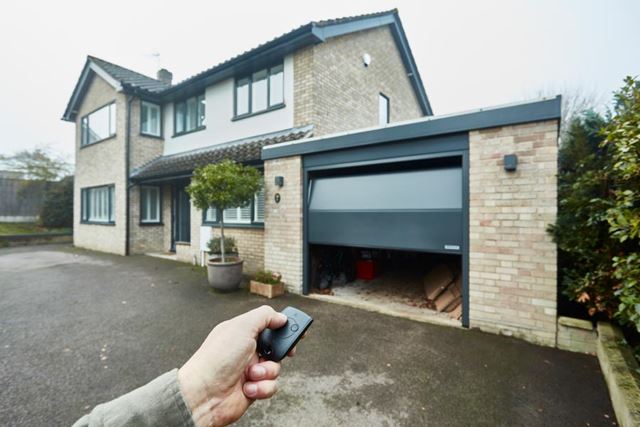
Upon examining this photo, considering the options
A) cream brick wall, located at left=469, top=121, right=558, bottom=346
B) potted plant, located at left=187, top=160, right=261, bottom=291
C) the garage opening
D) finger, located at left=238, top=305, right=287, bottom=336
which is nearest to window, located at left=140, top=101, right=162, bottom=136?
potted plant, located at left=187, top=160, right=261, bottom=291

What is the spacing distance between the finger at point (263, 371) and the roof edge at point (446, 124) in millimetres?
4031

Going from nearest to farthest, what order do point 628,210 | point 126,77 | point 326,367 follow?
point 628,210 < point 326,367 < point 126,77

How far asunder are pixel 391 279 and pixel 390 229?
8.12ft

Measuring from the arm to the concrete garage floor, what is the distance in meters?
1.51

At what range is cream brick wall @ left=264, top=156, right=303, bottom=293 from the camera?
5.68m

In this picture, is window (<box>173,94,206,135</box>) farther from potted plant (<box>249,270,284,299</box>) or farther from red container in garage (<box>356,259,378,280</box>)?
red container in garage (<box>356,259,378,280</box>)

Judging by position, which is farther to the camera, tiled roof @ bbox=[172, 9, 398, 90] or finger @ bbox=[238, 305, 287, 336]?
tiled roof @ bbox=[172, 9, 398, 90]

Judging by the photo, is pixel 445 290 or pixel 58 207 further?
pixel 58 207

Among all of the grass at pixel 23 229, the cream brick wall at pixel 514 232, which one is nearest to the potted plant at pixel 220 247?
the cream brick wall at pixel 514 232

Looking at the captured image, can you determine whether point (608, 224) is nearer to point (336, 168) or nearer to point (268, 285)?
point (336, 168)

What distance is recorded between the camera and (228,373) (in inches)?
41.8

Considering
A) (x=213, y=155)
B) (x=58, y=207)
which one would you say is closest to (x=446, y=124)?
(x=213, y=155)

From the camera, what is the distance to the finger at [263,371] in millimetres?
1140

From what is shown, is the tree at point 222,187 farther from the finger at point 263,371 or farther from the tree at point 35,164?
the tree at point 35,164
